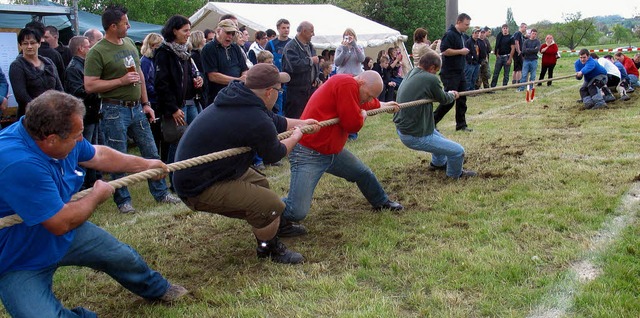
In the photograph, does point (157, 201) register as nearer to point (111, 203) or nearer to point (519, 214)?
point (111, 203)

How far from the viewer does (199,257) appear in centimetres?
443

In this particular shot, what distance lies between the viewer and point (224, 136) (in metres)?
3.80

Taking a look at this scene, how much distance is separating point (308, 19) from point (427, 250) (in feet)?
42.8

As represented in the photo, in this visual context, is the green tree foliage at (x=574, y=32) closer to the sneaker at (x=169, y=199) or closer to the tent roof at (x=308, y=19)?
the tent roof at (x=308, y=19)

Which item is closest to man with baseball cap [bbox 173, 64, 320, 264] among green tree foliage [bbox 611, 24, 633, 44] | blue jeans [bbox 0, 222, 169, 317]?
blue jeans [bbox 0, 222, 169, 317]

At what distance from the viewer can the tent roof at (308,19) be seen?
48.2 ft

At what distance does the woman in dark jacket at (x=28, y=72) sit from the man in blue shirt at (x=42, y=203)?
3426 mm

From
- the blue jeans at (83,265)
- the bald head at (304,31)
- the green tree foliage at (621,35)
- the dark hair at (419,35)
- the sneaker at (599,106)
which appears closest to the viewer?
the blue jeans at (83,265)

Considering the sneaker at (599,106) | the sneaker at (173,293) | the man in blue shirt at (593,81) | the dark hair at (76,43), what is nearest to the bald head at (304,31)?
the dark hair at (76,43)

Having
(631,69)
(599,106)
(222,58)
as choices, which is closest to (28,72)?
(222,58)

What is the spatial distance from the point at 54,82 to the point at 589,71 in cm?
1000

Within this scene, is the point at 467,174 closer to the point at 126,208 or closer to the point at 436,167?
the point at 436,167

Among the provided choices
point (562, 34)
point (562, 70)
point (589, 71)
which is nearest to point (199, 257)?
point (589, 71)

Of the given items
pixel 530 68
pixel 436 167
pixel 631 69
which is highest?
pixel 436 167
